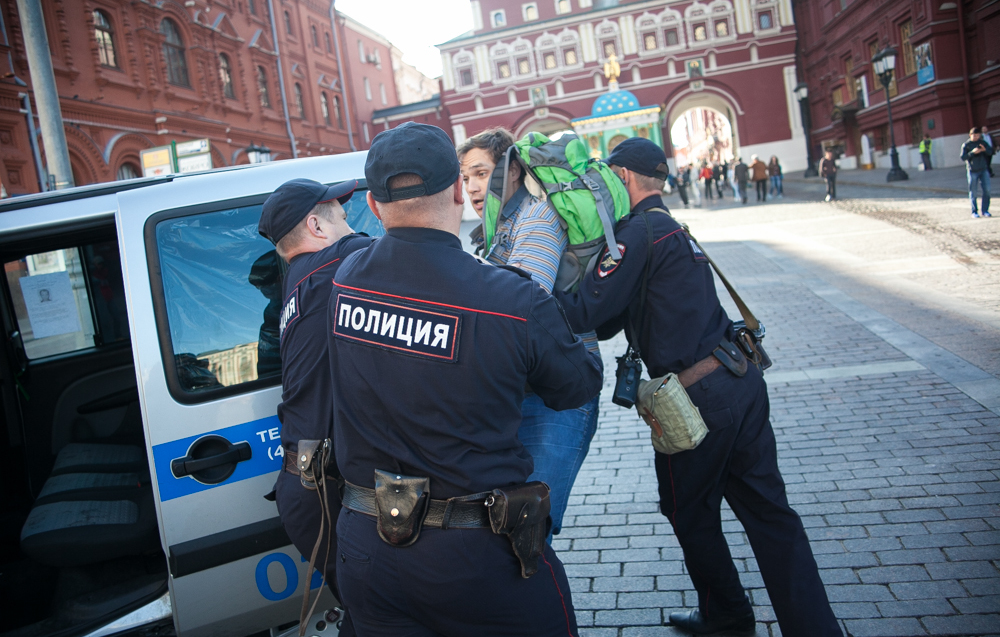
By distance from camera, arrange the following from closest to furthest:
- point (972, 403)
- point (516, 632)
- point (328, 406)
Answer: point (516, 632)
point (328, 406)
point (972, 403)

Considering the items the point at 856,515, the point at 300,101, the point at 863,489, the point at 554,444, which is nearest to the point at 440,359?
the point at 554,444

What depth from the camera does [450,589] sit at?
1731mm

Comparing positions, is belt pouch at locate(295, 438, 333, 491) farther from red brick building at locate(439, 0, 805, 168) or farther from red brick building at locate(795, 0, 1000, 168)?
red brick building at locate(439, 0, 805, 168)

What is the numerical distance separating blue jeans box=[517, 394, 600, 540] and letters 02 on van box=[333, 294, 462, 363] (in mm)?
758

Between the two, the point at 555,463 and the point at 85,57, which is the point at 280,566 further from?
the point at 85,57

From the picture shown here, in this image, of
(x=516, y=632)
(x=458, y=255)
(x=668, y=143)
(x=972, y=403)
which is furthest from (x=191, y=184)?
(x=668, y=143)

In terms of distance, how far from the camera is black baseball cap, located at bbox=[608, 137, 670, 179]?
112 inches

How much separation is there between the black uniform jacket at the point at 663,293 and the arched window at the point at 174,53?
2515 centimetres

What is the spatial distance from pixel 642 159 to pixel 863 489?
8.25 feet

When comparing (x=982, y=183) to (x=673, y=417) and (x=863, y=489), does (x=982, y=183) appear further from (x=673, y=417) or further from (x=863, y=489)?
(x=673, y=417)

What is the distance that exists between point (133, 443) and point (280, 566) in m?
2.08

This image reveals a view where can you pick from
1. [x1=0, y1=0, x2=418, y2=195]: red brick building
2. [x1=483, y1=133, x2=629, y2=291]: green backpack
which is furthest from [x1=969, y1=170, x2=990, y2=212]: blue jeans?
[x1=0, y1=0, x2=418, y2=195]: red brick building

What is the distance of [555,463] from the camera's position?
2.45 meters

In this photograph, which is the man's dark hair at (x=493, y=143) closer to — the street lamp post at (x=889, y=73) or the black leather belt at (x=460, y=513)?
the black leather belt at (x=460, y=513)
